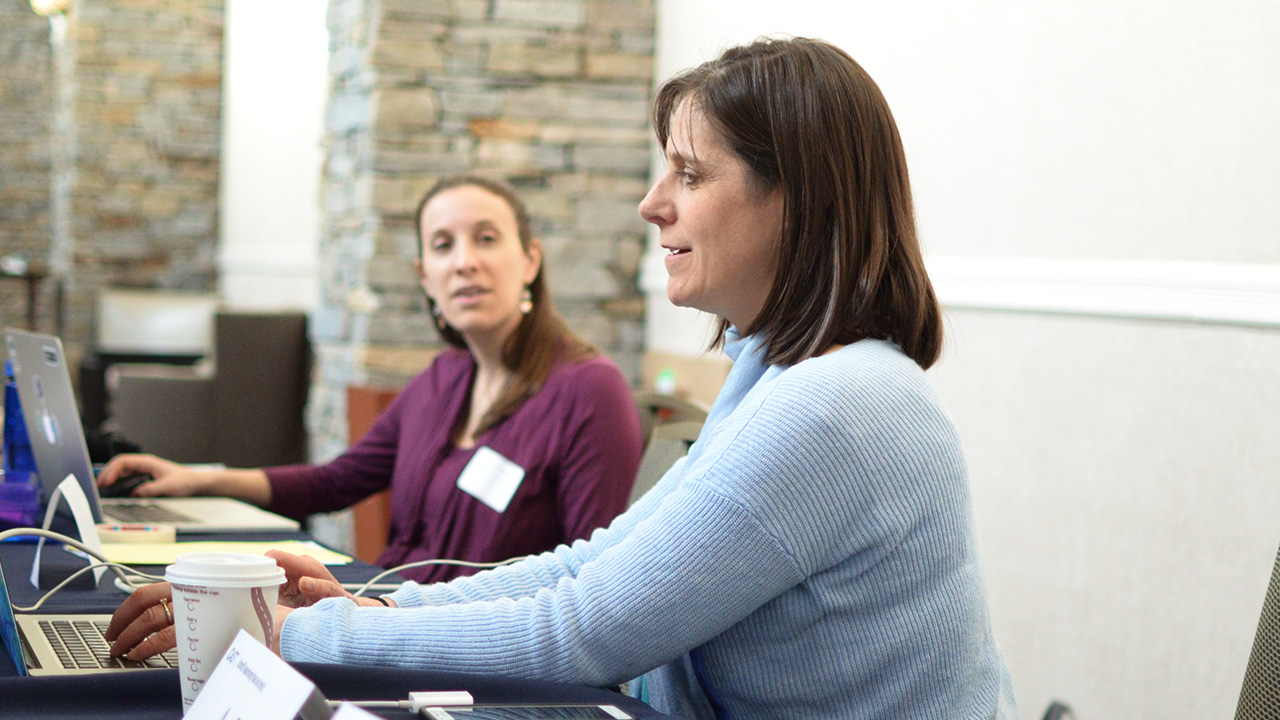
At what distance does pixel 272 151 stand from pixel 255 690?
21.5 feet

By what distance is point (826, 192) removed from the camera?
3.91 feet

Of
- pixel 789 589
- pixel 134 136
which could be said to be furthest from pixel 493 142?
pixel 134 136

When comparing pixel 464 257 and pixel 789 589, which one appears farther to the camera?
Result: pixel 464 257

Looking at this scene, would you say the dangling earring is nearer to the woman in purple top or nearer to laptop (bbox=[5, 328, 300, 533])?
the woman in purple top

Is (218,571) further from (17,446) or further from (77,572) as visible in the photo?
(17,446)

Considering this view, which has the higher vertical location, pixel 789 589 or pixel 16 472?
pixel 789 589

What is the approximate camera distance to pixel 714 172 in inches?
48.7

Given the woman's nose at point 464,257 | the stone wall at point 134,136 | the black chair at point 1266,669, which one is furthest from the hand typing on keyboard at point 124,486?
the stone wall at point 134,136

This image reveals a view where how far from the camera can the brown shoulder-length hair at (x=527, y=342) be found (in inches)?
90.3

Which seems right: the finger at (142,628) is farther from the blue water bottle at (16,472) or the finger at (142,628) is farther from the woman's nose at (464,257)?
the woman's nose at (464,257)

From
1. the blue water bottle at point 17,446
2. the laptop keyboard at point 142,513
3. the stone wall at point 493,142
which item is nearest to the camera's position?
the laptop keyboard at point 142,513

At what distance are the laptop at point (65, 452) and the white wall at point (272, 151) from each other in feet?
13.0

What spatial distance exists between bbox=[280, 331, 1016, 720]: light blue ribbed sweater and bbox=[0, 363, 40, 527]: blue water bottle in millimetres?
1005

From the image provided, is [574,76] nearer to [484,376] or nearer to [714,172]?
[484,376]
